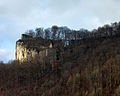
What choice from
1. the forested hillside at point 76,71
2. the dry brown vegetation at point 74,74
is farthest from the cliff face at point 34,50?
the dry brown vegetation at point 74,74

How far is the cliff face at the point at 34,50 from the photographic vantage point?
295ft

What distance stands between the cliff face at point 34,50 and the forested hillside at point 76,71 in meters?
2.76

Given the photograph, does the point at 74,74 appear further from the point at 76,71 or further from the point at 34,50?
the point at 34,50

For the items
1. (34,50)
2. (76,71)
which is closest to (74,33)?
(34,50)

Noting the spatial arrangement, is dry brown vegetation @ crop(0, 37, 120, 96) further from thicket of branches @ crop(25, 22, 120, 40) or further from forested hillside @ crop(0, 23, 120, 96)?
thicket of branches @ crop(25, 22, 120, 40)

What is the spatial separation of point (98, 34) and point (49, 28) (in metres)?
18.5

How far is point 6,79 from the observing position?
266ft

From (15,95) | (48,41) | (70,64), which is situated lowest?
(15,95)

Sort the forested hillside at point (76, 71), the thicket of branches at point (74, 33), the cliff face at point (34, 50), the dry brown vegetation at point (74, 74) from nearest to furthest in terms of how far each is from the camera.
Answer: the dry brown vegetation at point (74, 74), the forested hillside at point (76, 71), the cliff face at point (34, 50), the thicket of branches at point (74, 33)

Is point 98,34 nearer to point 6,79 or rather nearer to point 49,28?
point 49,28

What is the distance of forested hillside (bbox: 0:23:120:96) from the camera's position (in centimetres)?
6200

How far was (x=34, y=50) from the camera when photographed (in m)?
97.2

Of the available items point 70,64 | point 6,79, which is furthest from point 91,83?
point 6,79

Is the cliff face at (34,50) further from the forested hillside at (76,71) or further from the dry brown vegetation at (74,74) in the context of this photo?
the dry brown vegetation at (74,74)
